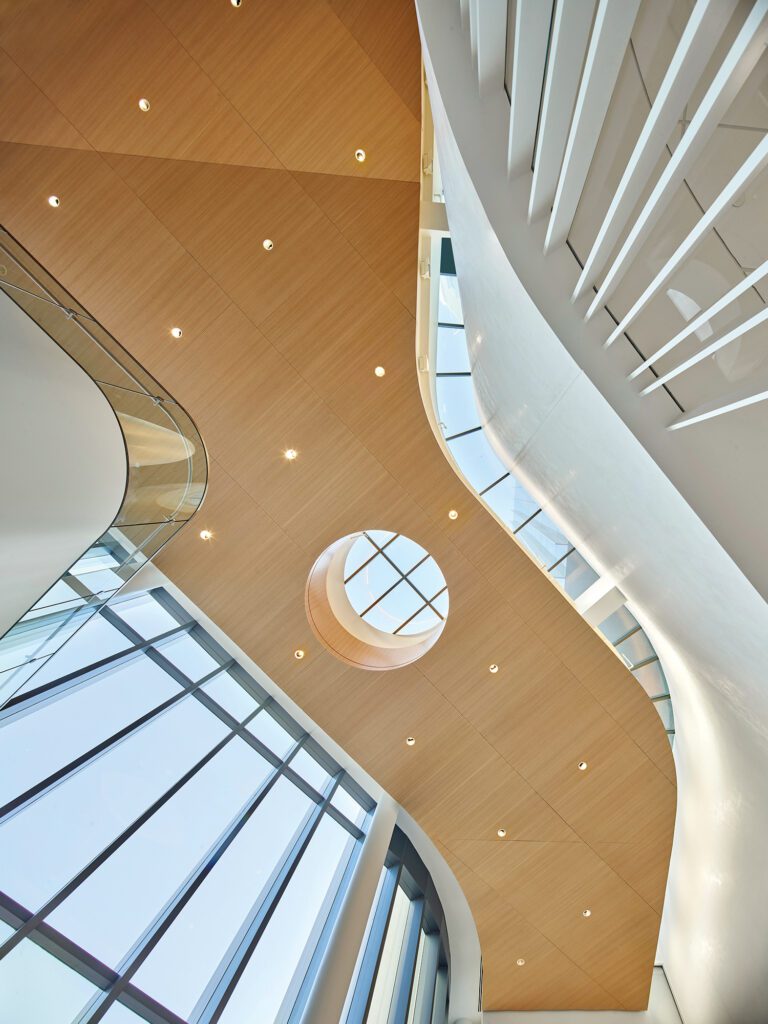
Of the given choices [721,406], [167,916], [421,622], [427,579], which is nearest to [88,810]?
[167,916]

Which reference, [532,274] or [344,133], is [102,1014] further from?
[344,133]

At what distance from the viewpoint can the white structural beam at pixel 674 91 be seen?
142 centimetres

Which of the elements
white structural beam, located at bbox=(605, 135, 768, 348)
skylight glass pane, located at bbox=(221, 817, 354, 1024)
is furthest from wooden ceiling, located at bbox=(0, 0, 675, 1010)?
white structural beam, located at bbox=(605, 135, 768, 348)

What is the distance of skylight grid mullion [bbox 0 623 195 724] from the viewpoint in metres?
5.33

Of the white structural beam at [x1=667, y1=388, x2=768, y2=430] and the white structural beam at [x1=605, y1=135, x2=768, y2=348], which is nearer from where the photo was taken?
the white structural beam at [x1=605, y1=135, x2=768, y2=348]

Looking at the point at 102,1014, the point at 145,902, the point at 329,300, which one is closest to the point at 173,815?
the point at 145,902

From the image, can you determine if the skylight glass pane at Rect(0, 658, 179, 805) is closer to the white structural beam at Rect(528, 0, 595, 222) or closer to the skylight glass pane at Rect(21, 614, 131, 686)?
the skylight glass pane at Rect(21, 614, 131, 686)

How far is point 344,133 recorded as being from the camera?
6.66m

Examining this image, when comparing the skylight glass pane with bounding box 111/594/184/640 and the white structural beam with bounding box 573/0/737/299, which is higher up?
the skylight glass pane with bounding box 111/594/184/640

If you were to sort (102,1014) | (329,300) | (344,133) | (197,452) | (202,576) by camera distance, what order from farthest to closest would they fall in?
(202,576)
(329,300)
(344,133)
(197,452)
(102,1014)

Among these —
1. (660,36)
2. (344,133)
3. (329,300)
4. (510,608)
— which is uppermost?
(344,133)

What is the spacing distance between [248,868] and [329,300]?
22.2 feet

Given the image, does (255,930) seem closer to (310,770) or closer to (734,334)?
(310,770)

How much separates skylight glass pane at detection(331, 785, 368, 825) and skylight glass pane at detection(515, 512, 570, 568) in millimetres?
5032
